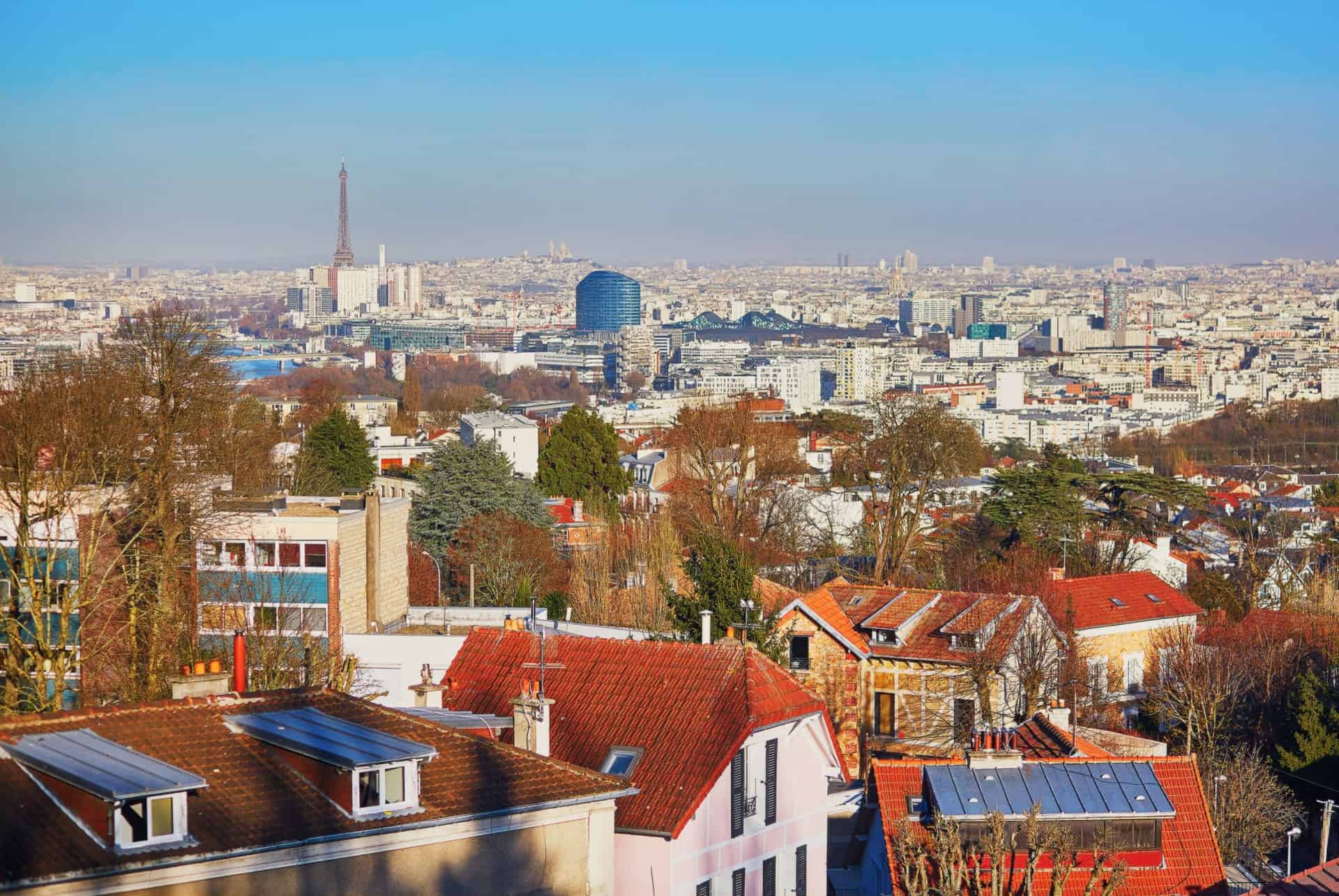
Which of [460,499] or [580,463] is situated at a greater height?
[460,499]

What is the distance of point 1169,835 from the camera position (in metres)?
11.2

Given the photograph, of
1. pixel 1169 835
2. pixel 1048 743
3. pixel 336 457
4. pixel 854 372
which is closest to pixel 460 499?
pixel 336 457

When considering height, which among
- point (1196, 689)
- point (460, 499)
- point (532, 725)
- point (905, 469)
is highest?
point (532, 725)

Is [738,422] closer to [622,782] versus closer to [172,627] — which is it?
[172,627]

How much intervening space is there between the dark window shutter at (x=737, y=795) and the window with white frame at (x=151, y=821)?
3760 millimetres

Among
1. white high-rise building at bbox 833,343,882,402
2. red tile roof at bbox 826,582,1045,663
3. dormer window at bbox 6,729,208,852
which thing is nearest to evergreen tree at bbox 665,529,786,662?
red tile roof at bbox 826,582,1045,663

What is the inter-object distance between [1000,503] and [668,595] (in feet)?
52.4

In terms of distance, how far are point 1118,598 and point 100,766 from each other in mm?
16398

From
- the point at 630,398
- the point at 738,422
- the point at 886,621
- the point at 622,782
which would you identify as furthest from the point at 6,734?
the point at 630,398

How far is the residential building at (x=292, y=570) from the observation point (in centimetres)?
1642

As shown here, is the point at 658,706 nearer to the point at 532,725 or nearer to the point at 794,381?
the point at 532,725

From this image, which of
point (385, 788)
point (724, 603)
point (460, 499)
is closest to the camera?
point (385, 788)

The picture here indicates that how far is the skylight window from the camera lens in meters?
9.71

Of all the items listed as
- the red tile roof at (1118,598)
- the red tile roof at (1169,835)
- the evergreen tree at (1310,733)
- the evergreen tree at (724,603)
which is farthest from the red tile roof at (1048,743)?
the red tile roof at (1118,598)
